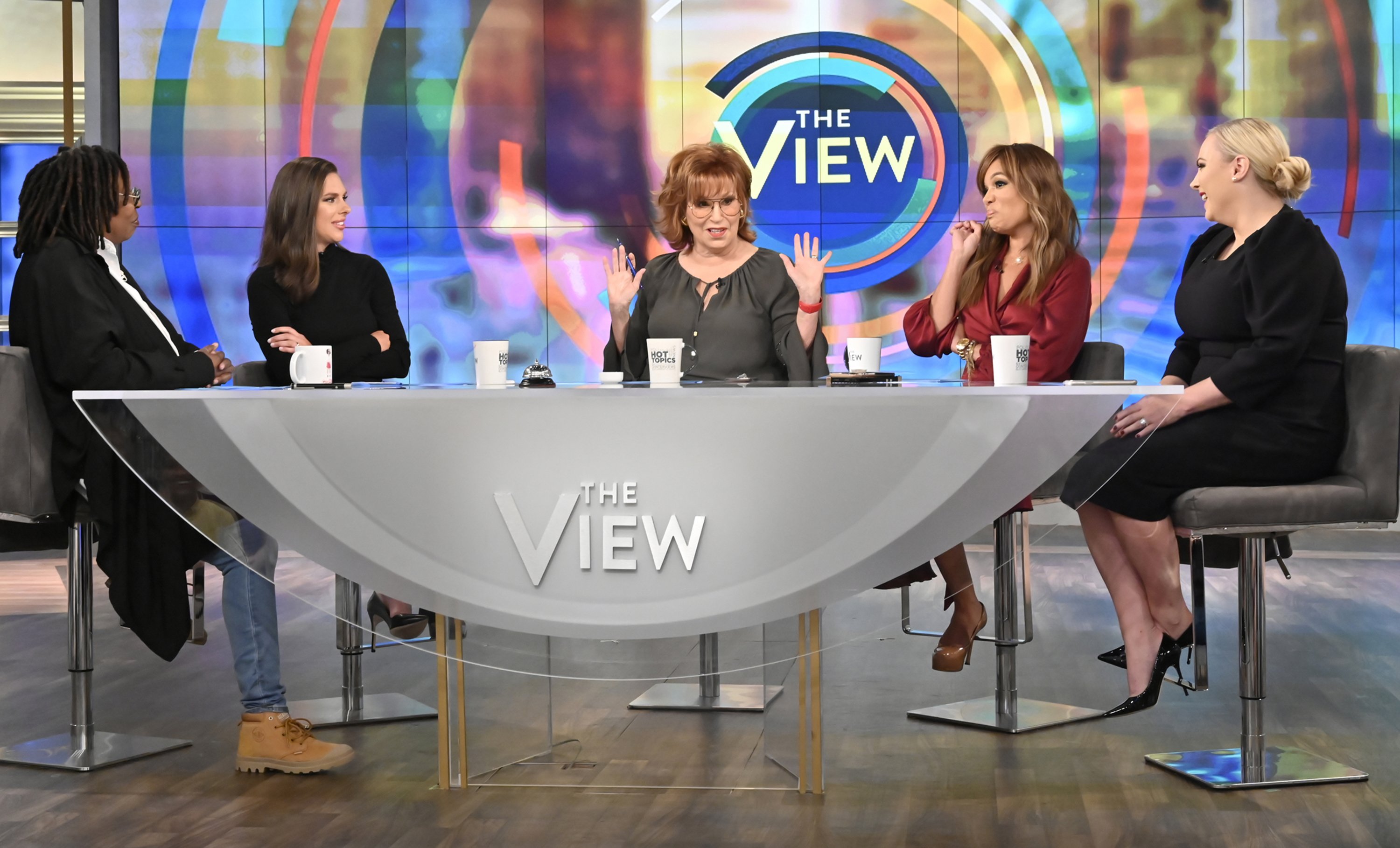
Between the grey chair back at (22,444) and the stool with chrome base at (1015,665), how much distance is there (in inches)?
73.4

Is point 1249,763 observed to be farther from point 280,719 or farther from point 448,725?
point 280,719

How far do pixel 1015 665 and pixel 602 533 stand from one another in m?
1.21

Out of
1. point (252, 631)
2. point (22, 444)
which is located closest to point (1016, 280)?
point (252, 631)

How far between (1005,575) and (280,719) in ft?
4.83

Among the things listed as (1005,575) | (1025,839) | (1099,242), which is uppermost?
(1099,242)

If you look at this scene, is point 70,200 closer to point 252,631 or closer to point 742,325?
point 252,631

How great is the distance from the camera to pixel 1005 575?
2615mm

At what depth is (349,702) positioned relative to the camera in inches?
119

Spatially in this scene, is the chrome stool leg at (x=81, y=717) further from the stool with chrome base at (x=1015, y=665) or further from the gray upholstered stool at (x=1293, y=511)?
the gray upholstered stool at (x=1293, y=511)

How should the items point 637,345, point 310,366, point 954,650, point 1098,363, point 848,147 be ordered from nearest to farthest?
point 310,366 → point 954,650 → point 1098,363 → point 637,345 → point 848,147

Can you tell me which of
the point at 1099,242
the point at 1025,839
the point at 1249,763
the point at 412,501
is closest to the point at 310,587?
the point at 412,501

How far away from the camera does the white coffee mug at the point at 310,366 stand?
2330 millimetres

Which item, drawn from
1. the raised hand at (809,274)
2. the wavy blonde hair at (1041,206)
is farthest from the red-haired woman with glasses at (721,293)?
the wavy blonde hair at (1041,206)

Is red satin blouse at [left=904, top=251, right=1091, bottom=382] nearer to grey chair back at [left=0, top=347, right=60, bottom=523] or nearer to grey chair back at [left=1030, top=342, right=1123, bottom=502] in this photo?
grey chair back at [left=1030, top=342, right=1123, bottom=502]
